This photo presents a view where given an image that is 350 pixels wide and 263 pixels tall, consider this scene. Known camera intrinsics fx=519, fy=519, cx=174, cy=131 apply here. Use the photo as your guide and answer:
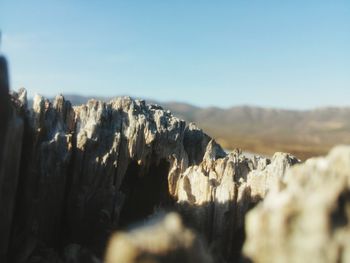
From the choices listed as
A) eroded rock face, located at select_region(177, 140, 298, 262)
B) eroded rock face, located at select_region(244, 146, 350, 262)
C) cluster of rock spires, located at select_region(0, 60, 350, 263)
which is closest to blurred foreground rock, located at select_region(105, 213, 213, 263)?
cluster of rock spires, located at select_region(0, 60, 350, 263)

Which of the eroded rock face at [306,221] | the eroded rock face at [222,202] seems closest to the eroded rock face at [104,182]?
the eroded rock face at [222,202]

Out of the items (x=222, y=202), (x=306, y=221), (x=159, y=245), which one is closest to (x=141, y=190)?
(x=222, y=202)

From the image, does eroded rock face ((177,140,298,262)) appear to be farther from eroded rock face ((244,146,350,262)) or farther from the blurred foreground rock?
eroded rock face ((244,146,350,262))

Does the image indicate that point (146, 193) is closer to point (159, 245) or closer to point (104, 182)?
point (104, 182)

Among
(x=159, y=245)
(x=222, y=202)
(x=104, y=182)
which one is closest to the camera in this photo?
(x=159, y=245)

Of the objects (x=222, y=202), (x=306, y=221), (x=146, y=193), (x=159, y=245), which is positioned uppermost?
(x=306, y=221)

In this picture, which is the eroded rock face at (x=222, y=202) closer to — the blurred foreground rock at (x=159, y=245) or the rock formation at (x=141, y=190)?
the rock formation at (x=141, y=190)
